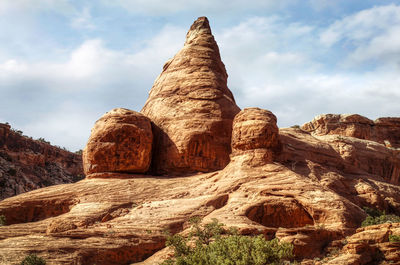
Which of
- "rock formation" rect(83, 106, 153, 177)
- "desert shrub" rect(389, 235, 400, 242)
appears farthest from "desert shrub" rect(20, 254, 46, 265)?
"desert shrub" rect(389, 235, 400, 242)

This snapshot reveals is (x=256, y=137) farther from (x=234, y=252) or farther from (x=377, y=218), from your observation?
(x=234, y=252)

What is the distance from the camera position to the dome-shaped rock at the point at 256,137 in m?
25.0

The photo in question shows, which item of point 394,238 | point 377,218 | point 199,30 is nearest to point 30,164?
point 199,30

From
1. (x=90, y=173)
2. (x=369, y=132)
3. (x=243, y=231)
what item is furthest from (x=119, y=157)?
(x=369, y=132)

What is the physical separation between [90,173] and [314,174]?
1430cm

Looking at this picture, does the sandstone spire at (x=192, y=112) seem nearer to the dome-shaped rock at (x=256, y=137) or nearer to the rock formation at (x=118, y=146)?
the rock formation at (x=118, y=146)

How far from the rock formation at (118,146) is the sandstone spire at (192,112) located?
6.07 feet

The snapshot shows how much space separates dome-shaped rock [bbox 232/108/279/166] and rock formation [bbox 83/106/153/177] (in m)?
6.43

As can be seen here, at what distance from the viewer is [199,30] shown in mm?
37469

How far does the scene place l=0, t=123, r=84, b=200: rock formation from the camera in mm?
55969

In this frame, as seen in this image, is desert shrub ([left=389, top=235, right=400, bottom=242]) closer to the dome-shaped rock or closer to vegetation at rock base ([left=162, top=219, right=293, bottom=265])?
vegetation at rock base ([left=162, top=219, right=293, bottom=265])

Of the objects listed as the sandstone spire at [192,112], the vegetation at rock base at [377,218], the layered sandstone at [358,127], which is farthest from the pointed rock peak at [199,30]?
the vegetation at rock base at [377,218]

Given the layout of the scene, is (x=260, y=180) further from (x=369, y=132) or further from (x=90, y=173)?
(x=369, y=132)

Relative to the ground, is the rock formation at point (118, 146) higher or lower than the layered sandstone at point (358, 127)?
lower
